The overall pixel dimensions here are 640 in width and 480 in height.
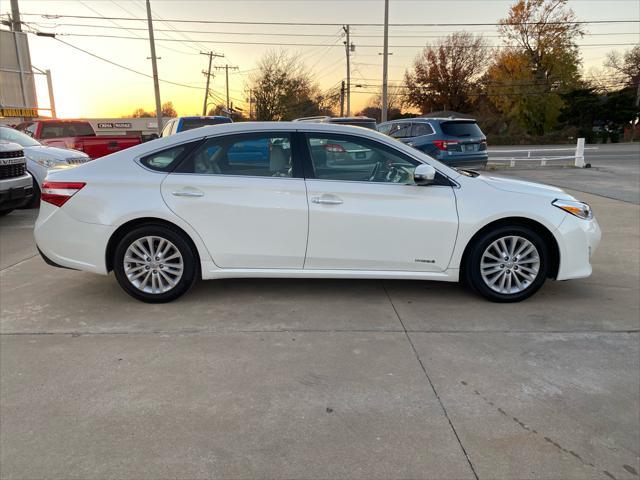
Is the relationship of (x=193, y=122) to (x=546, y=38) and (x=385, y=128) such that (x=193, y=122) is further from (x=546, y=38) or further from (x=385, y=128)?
(x=546, y=38)

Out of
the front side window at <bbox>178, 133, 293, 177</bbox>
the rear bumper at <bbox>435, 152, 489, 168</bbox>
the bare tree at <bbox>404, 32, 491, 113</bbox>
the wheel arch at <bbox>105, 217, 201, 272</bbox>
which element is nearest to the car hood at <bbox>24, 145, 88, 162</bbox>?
the wheel arch at <bbox>105, 217, 201, 272</bbox>

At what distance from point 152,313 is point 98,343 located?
0.62 meters

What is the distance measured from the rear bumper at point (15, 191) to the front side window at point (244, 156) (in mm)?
4882

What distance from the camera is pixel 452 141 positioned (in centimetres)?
1232

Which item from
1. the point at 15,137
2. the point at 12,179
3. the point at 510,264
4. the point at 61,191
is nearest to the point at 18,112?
the point at 15,137

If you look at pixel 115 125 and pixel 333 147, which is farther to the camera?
pixel 115 125

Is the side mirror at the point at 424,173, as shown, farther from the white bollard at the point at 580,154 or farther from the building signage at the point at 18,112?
the building signage at the point at 18,112

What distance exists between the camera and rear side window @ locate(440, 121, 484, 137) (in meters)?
12.5

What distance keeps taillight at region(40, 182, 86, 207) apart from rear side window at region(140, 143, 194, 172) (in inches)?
23.7

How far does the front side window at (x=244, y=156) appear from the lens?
4.30 meters

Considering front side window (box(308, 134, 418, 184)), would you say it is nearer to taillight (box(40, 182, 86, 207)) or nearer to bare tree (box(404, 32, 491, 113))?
taillight (box(40, 182, 86, 207))

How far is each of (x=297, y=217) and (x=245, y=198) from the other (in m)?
0.49

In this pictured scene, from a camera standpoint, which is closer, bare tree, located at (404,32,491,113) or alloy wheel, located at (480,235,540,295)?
alloy wheel, located at (480,235,540,295)

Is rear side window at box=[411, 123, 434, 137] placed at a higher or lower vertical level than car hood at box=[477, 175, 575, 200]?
higher
